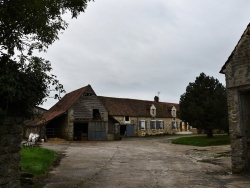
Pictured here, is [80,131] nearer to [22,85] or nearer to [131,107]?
[131,107]

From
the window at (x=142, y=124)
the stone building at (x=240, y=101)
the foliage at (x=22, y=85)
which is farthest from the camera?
the window at (x=142, y=124)

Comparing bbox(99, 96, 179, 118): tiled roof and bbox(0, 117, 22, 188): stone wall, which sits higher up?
bbox(99, 96, 179, 118): tiled roof

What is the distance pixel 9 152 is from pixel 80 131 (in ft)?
104

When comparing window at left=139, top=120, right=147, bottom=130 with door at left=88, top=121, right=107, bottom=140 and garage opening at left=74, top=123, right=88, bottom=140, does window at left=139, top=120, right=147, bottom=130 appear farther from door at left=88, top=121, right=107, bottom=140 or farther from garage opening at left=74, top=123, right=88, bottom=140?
door at left=88, top=121, right=107, bottom=140

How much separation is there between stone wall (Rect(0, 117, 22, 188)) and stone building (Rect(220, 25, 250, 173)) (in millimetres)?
8820

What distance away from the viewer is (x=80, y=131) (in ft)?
126

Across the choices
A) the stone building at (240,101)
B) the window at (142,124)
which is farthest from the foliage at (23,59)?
the window at (142,124)

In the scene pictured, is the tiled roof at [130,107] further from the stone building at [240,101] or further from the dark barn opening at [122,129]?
the stone building at [240,101]

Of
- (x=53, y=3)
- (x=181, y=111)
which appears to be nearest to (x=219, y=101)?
(x=181, y=111)

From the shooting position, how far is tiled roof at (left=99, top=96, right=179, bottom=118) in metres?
47.7

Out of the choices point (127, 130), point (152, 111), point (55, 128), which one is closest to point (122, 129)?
point (127, 130)

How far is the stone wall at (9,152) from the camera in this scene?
6.83m

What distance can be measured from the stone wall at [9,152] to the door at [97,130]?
3048 cm

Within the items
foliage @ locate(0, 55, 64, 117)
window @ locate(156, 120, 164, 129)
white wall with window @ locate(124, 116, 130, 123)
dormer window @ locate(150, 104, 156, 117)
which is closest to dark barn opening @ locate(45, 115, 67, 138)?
white wall with window @ locate(124, 116, 130, 123)
